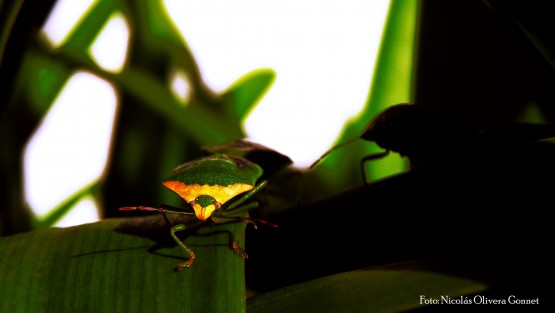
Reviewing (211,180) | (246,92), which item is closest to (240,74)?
(246,92)

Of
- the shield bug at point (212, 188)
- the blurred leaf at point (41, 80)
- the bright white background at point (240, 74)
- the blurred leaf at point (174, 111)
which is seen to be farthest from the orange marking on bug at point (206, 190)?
the blurred leaf at point (41, 80)

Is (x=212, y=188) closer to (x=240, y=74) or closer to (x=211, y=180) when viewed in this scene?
(x=211, y=180)

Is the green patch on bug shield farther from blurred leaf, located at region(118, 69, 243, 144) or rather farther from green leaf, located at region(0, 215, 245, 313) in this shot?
blurred leaf, located at region(118, 69, 243, 144)

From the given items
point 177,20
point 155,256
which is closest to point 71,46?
point 177,20

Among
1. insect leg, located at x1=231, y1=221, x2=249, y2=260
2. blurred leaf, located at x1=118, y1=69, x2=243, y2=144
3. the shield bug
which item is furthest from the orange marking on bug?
blurred leaf, located at x1=118, y1=69, x2=243, y2=144

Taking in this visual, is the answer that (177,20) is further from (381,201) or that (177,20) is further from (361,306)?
(361,306)

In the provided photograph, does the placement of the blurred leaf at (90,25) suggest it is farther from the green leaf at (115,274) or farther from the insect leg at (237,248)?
the insect leg at (237,248)

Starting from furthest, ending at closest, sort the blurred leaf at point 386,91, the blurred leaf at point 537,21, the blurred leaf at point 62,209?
the blurred leaf at point 62,209, the blurred leaf at point 386,91, the blurred leaf at point 537,21
